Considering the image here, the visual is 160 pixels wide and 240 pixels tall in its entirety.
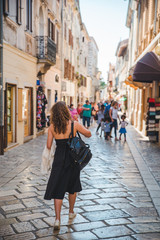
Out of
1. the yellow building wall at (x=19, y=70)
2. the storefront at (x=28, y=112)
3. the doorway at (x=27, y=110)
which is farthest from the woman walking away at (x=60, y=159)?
the storefront at (x=28, y=112)

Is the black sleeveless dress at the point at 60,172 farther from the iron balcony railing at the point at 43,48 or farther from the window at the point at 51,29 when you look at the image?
the window at the point at 51,29

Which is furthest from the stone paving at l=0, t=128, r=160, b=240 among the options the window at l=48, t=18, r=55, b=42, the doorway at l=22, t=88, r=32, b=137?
the window at l=48, t=18, r=55, b=42

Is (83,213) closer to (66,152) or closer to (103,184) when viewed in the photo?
(66,152)

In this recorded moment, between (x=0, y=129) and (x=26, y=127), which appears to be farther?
(x=26, y=127)

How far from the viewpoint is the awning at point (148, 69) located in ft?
40.2

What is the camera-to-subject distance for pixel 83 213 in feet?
15.7

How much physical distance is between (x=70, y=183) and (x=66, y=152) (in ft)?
1.44

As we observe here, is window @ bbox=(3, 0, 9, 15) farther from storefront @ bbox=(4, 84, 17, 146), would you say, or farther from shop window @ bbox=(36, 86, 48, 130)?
shop window @ bbox=(36, 86, 48, 130)

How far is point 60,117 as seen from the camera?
407 centimetres

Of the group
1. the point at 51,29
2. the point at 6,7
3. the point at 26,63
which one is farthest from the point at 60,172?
the point at 51,29

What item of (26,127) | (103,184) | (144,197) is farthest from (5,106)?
(144,197)

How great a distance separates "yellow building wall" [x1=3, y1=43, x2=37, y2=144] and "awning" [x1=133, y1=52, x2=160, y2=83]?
4.65 meters

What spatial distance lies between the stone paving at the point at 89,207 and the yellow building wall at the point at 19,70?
404 centimetres

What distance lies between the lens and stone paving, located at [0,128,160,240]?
160 inches
